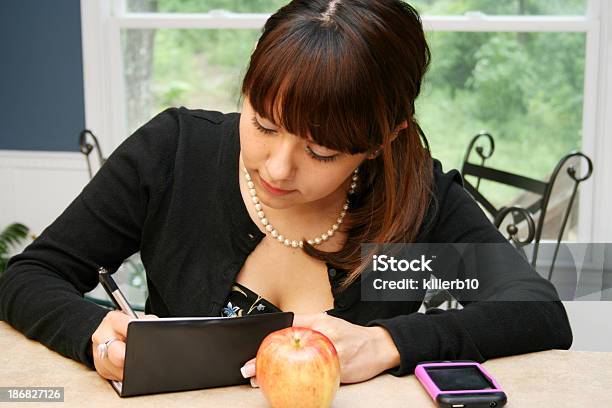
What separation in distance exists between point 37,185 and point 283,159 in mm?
2661

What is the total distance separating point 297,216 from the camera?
5.50 ft

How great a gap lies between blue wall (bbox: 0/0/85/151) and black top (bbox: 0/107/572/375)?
6.77ft

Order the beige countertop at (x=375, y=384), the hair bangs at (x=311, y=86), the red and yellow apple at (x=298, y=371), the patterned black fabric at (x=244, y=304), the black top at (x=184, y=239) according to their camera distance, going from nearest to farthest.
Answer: the red and yellow apple at (x=298, y=371) → the beige countertop at (x=375, y=384) → the hair bangs at (x=311, y=86) → the black top at (x=184, y=239) → the patterned black fabric at (x=244, y=304)

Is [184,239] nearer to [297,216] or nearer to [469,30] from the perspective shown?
[297,216]

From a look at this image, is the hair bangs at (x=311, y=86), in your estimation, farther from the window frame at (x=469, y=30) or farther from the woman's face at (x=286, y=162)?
the window frame at (x=469, y=30)

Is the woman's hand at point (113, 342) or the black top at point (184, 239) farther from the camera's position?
the black top at point (184, 239)

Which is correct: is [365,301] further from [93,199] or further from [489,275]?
[93,199]

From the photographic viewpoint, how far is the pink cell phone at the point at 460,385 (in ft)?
3.81

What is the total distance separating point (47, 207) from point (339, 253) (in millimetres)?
2408

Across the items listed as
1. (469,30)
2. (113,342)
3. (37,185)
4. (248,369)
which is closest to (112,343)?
(113,342)

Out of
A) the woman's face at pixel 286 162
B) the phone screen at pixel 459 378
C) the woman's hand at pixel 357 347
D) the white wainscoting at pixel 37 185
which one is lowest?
the white wainscoting at pixel 37 185


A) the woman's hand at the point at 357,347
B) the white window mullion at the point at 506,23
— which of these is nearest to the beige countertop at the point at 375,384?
the woman's hand at the point at 357,347

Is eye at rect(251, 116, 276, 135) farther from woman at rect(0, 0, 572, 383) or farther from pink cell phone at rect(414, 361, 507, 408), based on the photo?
pink cell phone at rect(414, 361, 507, 408)

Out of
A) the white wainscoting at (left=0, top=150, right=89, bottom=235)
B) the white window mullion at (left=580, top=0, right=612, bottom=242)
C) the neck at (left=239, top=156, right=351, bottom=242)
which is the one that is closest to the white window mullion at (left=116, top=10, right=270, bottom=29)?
the white wainscoting at (left=0, top=150, right=89, bottom=235)
